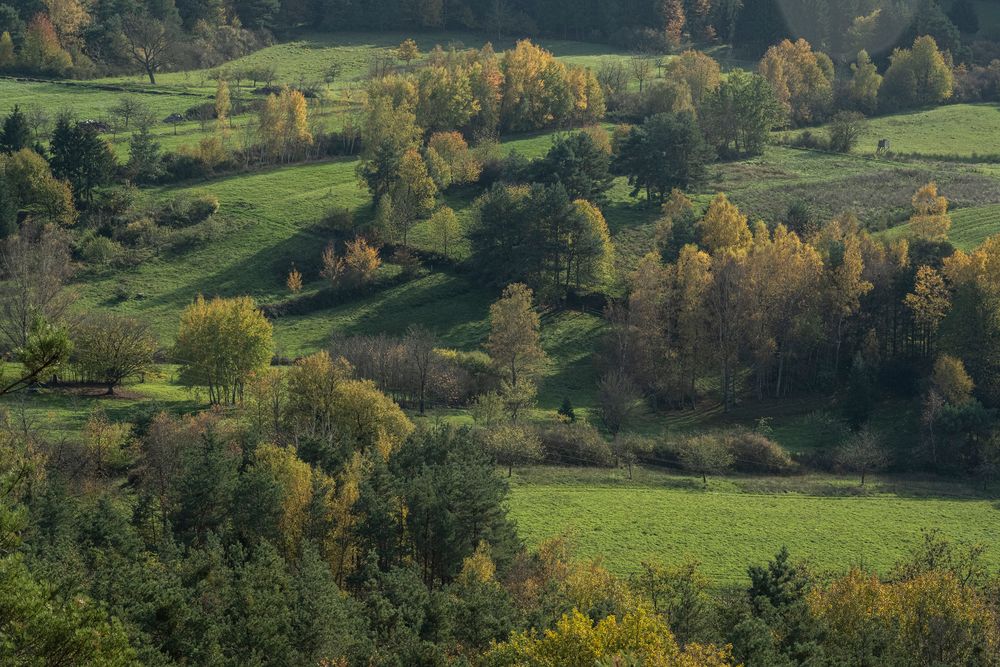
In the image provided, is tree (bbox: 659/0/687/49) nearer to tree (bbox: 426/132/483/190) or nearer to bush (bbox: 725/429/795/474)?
tree (bbox: 426/132/483/190)

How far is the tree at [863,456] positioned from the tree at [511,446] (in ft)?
71.5

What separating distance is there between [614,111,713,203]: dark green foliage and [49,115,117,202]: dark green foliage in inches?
2078

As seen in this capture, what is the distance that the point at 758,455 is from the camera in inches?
3140

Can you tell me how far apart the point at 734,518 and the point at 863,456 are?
47.2 feet

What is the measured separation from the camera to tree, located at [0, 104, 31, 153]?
113 metres

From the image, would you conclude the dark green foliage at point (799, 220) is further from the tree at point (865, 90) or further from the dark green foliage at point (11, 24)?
the dark green foliage at point (11, 24)

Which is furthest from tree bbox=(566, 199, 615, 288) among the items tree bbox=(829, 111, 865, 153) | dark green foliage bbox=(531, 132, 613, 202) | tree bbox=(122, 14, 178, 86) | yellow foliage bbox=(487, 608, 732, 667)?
tree bbox=(122, 14, 178, 86)

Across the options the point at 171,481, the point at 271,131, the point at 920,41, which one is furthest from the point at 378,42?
the point at 171,481

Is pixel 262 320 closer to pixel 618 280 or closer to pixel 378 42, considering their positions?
pixel 618 280

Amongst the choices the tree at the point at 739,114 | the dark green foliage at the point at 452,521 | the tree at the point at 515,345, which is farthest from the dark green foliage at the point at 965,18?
the dark green foliage at the point at 452,521

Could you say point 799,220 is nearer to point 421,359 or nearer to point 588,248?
point 588,248

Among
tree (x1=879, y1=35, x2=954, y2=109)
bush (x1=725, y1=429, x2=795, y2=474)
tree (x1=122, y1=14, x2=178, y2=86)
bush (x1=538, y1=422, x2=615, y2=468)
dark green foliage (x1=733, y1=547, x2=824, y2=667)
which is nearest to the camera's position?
dark green foliage (x1=733, y1=547, x2=824, y2=667)

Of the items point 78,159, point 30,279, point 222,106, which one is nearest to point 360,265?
point 30,279

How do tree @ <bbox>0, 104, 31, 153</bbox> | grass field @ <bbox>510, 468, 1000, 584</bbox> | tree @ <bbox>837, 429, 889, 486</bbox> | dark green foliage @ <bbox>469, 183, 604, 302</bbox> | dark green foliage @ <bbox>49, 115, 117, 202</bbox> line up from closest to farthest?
grass field @ <bbox>510, 468, 1000, 584</bbox> < tree @ <bbox>837, 429, 889, 486</bbox> < dark green foliage @ <bbox>469, 183, 604, 302</bbox> < dark green foliage @ <bbox>49, 115, 117, 202</bbox> < tree @ <bbox>0, 104, 31, 153</bbox>
